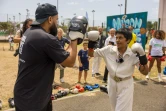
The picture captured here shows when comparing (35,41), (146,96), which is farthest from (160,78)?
(35,41)

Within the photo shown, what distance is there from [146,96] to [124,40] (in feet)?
10.1

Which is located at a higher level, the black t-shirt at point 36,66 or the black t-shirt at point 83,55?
the black t-shirt at point 36,66

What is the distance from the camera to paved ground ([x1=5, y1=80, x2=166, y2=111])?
16.8 feet

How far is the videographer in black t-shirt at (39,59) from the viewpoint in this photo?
2135mm

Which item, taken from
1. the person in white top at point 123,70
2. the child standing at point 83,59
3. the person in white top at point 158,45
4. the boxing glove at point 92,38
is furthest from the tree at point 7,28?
the person in white top at point 123,70

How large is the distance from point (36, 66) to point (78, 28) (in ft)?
2.35

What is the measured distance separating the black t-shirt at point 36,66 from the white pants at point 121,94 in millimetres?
1523

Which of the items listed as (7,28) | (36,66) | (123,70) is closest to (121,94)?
(123,70)

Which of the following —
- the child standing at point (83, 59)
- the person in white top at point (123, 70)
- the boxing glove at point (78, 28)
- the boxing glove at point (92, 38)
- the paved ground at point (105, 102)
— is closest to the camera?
the boxing glove at point (78, 28)

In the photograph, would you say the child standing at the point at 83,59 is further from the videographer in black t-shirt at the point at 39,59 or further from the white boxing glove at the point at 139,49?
the videographer in black t-shirt at the point at 39,59

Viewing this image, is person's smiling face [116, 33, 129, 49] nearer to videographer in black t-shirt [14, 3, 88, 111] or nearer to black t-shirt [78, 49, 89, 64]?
videographer in black t-shirt [14, 3, 88, 111]

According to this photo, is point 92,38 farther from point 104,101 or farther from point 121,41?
point 104,101

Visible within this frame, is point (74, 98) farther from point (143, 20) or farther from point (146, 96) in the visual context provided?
point (143, 20)

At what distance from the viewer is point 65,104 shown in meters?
5.32
